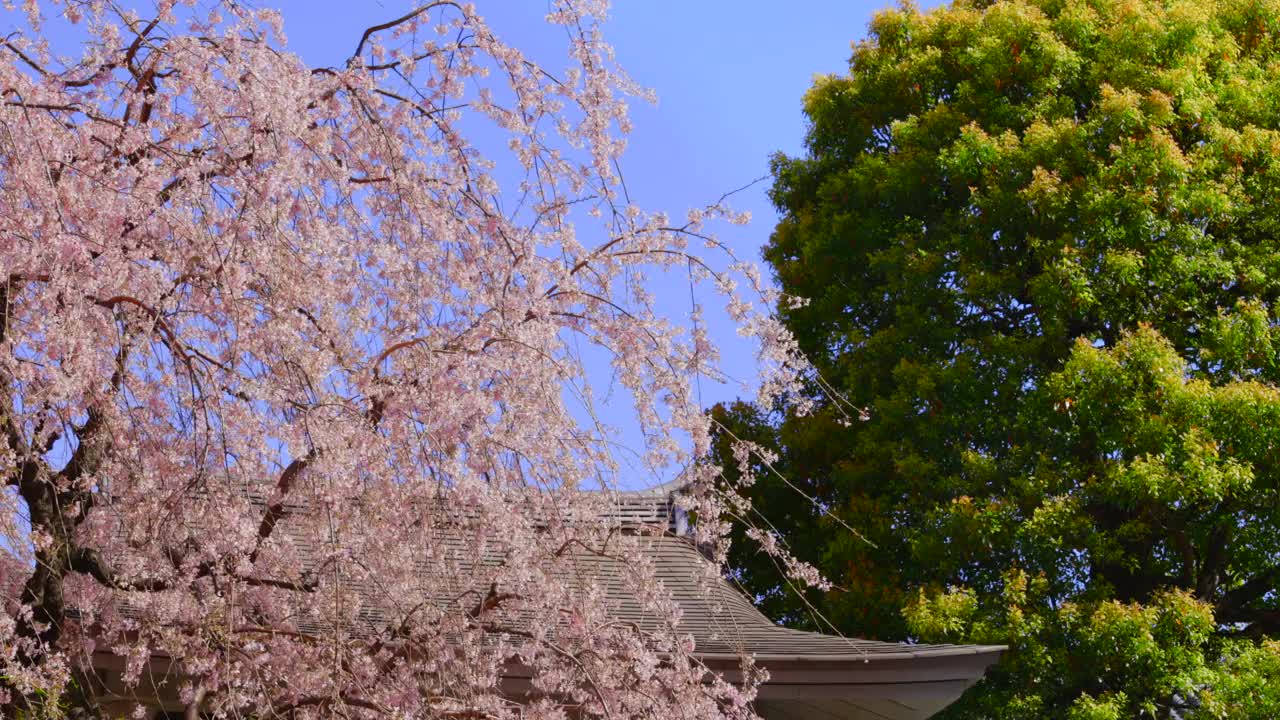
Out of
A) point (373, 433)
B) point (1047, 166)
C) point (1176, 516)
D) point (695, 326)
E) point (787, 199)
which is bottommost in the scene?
point (373, 433)

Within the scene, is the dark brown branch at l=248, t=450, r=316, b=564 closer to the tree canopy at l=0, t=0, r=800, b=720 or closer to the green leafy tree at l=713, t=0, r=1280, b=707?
the tree canopy at l=0, t=0, r=800, b=720

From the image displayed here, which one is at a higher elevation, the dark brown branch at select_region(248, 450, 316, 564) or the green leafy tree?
the green leafy tree

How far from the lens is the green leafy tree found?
8.76m

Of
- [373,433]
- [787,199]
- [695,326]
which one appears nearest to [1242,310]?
[787,199]

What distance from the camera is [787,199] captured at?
13.0 m

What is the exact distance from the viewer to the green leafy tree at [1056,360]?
8758mm

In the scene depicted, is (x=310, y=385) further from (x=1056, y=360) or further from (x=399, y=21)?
(x=1056, y=360)

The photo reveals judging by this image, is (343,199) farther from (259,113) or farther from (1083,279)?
(1083,279)

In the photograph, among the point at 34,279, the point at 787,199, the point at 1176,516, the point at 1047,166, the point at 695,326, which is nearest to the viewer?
the point at 34,279

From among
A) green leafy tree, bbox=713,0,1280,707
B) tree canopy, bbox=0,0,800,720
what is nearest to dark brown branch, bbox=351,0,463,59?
tree canopy, bbox=0,0,800,720

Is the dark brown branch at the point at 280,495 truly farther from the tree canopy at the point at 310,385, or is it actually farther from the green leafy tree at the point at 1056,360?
the green leafy tree at the point at 1056,360

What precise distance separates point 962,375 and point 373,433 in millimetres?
7130

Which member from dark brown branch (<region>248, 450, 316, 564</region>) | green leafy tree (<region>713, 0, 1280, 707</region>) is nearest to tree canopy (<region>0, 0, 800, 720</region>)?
dark brown branch (<region>248, 450, 316, 564</region>)

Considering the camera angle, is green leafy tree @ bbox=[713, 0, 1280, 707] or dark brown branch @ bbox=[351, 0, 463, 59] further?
green leafy tree @ bbox=[713, 0, 1280, 707]
